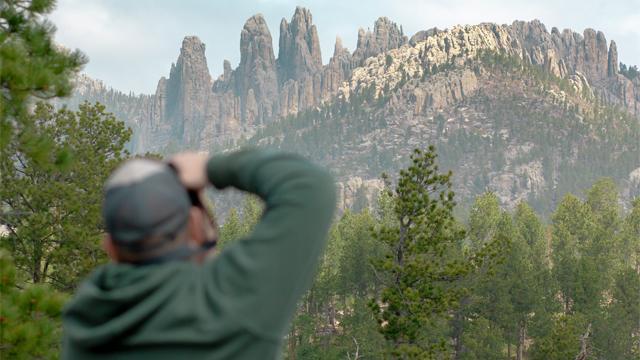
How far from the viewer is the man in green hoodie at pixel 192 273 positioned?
3.62ft

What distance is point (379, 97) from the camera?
171250 millimetres

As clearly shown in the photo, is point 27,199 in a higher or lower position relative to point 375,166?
lower

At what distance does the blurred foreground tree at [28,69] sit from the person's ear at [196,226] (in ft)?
15.9

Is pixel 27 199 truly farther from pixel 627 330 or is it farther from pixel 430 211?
pixel 627 330

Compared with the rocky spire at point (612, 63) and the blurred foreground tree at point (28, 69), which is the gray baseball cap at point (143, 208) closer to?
the blurred foreground tree at point (28, 69)

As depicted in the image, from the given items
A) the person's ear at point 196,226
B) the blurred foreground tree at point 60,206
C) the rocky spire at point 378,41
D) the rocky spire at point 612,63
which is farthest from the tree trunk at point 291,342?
the rocky spire at point 612,63

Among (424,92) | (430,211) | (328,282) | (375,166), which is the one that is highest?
Result: (424,92)

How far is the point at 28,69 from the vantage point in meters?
5.53

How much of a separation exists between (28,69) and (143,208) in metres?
5.00

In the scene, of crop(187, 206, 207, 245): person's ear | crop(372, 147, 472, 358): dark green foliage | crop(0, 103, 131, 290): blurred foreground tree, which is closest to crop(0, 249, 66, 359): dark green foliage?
crop(187, 206, 207, 245): person's ear

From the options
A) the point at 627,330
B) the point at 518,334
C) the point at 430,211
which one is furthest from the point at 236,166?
the point at 518,334

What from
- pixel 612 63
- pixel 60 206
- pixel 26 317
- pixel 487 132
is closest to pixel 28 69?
pixel 26 317

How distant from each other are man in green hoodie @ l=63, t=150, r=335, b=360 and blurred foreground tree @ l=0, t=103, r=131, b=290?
1577 cm

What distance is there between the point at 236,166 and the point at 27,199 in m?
18.0
